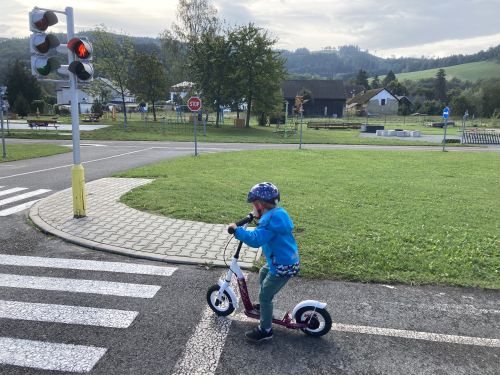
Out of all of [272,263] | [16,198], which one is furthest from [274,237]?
[16,198]

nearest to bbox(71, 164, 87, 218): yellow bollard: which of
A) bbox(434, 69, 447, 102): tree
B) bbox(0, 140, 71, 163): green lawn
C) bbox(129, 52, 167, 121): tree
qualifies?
bbox(0, 140, 71, 163): green lawn

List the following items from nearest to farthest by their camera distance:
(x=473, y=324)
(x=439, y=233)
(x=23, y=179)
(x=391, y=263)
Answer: (x=473, y=324) < (x=391, y=263) < (x=439, y=233) < (x=23, y=179)

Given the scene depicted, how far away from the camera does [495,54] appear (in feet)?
526

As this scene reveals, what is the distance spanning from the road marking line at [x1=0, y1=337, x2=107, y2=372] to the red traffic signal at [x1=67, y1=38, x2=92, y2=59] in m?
5.31

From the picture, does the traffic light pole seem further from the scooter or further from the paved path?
the scooter

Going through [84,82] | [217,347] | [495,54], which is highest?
[495,54]

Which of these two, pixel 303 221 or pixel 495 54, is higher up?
pixel 495 54

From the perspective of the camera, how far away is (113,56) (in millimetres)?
40594

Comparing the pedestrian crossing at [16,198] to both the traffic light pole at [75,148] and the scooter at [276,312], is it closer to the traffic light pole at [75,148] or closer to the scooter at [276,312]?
the traffic light pole at [75,148]

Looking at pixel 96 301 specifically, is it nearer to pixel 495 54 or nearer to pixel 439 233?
pixel 439 233

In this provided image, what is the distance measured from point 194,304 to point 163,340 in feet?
2.60

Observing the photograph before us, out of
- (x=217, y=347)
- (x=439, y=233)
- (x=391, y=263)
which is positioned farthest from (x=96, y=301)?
(x=439, y=233)

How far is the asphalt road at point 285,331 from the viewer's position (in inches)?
144

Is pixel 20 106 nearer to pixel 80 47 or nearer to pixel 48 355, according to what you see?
pixel 80 47
